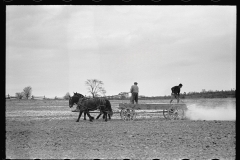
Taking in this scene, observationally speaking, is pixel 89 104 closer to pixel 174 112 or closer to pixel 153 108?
pixel 153 108

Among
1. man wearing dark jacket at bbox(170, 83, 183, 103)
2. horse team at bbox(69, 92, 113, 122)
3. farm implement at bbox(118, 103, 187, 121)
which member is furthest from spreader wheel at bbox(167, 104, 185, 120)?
horse team at bbox(69, 92, 113, 122)

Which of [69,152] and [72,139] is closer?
[69,152]

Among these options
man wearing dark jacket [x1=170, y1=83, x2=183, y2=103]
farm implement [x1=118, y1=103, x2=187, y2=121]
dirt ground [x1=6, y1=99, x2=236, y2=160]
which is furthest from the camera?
man wearing dark jacket [x1=170, y1=83, x2=183, y2=103]

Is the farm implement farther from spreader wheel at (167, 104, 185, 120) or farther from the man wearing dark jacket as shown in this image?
the man wearing dark jacket

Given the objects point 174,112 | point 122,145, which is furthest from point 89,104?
point 122,145

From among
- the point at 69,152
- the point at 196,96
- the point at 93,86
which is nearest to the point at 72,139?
the point at 69,152

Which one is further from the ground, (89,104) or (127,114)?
(89,104)

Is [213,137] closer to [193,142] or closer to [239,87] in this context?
[193,142]

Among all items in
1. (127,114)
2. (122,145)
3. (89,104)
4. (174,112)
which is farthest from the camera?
(174,112)

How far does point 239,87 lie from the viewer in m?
3.86

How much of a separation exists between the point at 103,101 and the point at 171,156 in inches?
382

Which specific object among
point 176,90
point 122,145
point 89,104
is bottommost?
point 122,145

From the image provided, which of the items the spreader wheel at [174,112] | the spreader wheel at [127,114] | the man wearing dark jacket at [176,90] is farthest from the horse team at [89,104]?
the man wearing dark jacket at [176,90]

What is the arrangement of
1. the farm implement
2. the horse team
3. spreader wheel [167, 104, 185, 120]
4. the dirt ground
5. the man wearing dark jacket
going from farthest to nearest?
spreader wheel [167, 104, 185, 120], the man wearing dark jacket, the farm implement, the horse team, the dirt ground
